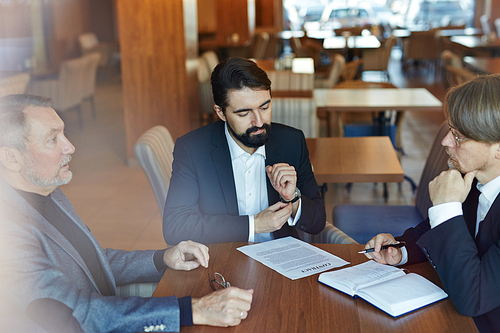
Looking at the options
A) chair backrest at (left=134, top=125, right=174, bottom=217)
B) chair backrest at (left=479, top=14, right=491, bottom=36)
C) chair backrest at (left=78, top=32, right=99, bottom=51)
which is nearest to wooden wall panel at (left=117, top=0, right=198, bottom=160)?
chair backrest at (left=134, top=125, right=174, bottom=217)

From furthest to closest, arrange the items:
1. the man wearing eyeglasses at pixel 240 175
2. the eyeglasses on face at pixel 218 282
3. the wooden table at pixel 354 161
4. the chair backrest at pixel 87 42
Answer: the chair backrest at pixel 87 42
the wooden table at pixel 354 161
the man wearing eyeglasses at pixel 240 175
the eyeglasses on face at pixel 218 282

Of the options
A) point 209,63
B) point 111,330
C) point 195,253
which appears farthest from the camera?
point 209,63

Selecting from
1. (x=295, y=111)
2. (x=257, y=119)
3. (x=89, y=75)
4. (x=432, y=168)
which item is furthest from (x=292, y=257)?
(x=89, y=75)

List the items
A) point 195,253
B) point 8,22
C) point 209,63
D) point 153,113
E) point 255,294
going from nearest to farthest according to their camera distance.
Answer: point 255,294 → point 195,253 → point 153,113 → point 209,63 → point 8,22

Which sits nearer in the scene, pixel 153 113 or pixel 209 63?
pixel 153 113

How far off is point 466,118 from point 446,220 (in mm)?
277

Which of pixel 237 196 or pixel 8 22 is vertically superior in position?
pixel 8 22

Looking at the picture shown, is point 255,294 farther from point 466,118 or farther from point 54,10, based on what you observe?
point 54,10

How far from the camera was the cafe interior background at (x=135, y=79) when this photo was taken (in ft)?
13.6

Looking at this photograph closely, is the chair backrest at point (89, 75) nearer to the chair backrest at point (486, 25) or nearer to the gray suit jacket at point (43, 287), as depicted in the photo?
the gray suit jacket at point (43, 287)

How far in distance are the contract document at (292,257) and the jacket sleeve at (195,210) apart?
18cm

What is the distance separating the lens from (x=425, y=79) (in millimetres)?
10727

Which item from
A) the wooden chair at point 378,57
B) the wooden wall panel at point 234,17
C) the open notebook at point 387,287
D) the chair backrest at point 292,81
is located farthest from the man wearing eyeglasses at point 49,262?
the wooden wall panel at point 234,17

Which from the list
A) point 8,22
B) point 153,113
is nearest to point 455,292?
point 153,113
